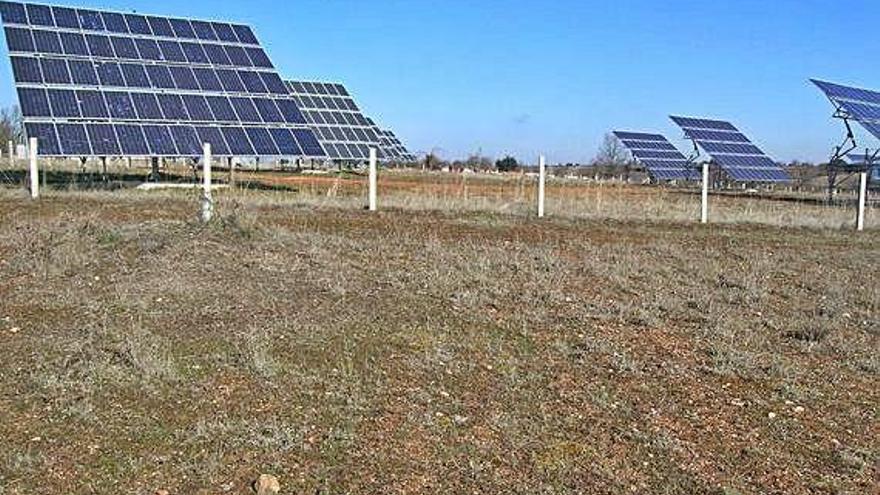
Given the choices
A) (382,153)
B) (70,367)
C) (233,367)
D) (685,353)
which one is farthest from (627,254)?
(382,153)

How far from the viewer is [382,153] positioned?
41.9 meters

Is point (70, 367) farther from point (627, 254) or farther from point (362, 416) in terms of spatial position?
point (627, 254)

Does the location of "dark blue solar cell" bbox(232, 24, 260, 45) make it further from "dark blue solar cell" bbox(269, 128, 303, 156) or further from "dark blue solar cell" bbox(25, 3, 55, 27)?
"dark blue solar cell" bbox(25, 3, 55, 27)

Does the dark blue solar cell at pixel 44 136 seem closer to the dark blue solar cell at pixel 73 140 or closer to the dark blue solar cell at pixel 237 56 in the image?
the dark blue solar cell at pixel 73 140

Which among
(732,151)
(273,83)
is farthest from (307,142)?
(732,151)

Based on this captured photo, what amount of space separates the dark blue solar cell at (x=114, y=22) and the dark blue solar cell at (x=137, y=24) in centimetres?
11

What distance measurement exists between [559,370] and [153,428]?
88.4 inches

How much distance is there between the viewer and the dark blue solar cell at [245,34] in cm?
2062

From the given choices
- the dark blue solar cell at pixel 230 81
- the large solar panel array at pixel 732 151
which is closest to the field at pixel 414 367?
the dark blue solar cell at pixel 230 81

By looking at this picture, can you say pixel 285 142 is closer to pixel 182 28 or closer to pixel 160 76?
pixel 160 76

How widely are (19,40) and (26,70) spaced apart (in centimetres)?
95

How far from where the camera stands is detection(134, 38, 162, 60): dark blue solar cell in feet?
60.0

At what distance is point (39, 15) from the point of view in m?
17.7

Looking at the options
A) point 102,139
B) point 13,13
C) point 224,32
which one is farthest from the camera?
point 224,32
